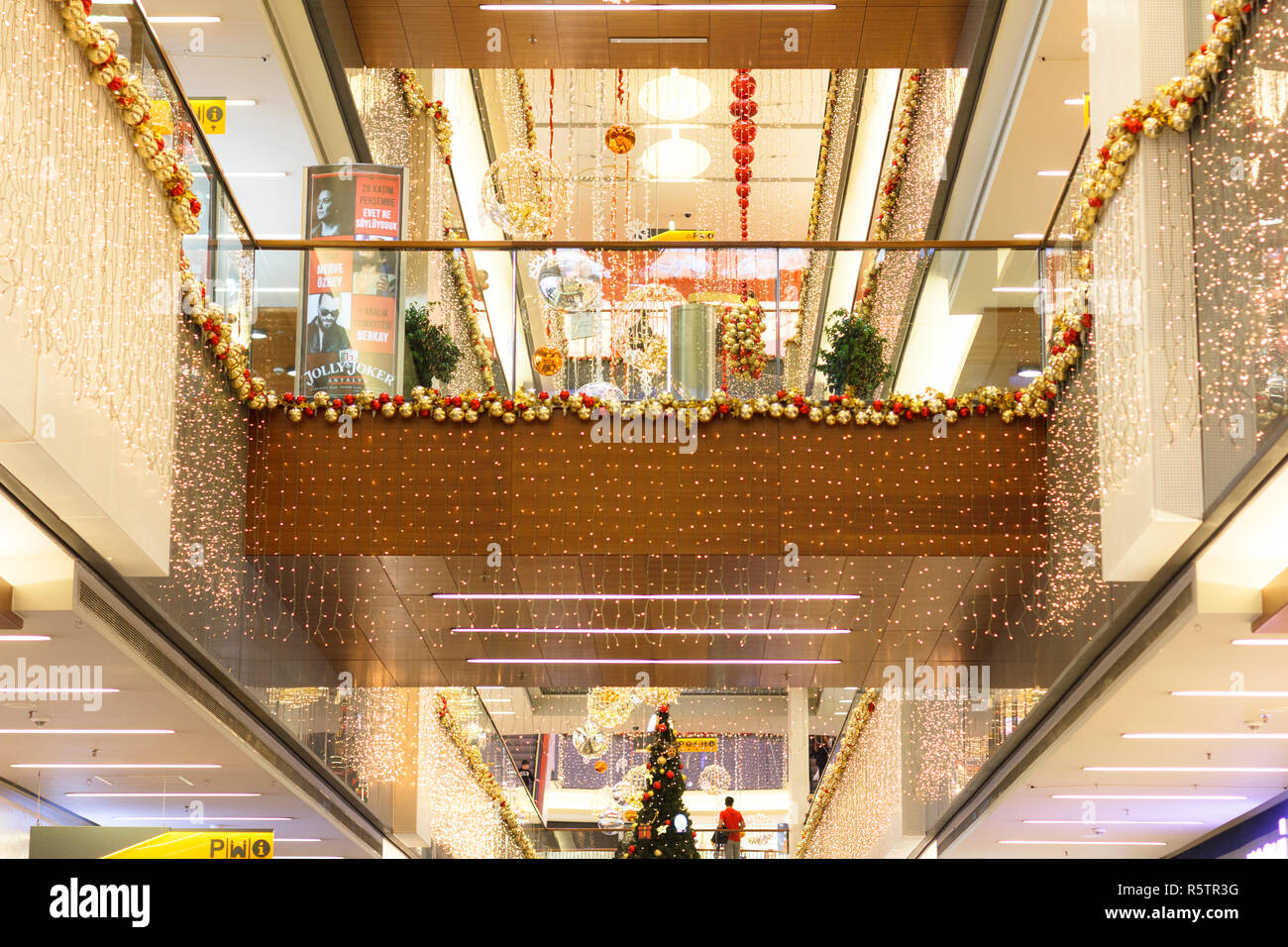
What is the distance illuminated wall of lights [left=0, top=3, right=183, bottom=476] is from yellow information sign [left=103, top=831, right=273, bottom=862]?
2518 mm

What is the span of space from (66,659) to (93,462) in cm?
245

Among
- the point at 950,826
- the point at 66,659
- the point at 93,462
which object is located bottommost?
the point at 950,826

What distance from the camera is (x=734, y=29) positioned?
439 inches

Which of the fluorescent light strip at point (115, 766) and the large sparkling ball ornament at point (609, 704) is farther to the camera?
the large sparkling ball ornament at point (609, 704)

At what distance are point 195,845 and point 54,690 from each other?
1.26 meters

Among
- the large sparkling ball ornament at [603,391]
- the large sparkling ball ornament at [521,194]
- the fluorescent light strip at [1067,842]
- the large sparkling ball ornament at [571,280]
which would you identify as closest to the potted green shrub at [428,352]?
the large sparkling ball ornament at [571,280]

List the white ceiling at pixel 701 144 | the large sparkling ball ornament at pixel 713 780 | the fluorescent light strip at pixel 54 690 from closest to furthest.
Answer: the fluorescent light strip at pixel 54 690 < the white ceiling at pixel 701 144 < the large sparkling ball ornament at pixel 713 780

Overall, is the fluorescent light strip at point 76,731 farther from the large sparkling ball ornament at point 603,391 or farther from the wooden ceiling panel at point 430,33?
the wooden ceiling panel at point 430,33

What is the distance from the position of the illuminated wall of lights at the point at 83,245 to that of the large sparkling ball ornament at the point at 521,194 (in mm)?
2800

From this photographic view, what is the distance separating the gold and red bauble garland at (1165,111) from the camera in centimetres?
564

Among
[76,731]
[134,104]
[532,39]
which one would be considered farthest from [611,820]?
[134,104]

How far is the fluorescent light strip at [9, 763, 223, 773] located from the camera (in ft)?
36.1
